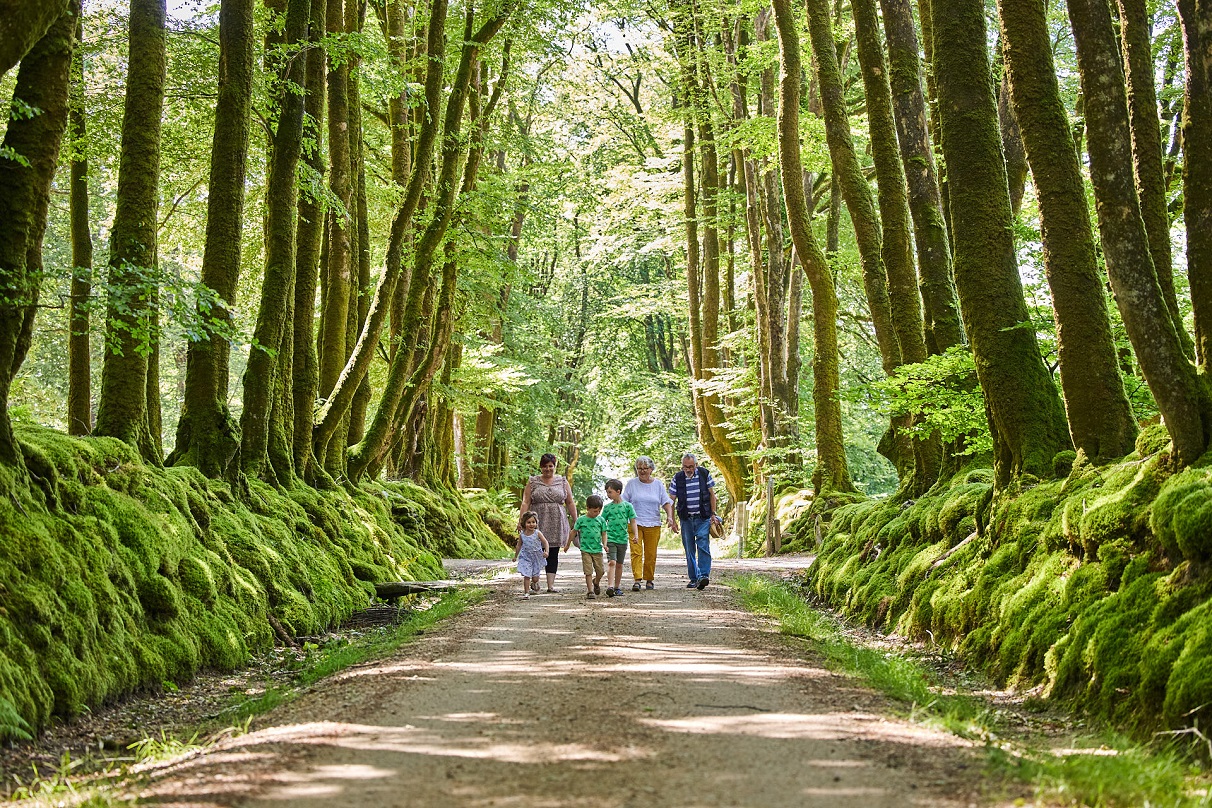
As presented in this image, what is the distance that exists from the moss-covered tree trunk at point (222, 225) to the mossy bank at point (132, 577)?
2.04ft

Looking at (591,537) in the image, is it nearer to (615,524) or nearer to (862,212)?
(615,524)

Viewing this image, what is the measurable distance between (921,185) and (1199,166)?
601cm

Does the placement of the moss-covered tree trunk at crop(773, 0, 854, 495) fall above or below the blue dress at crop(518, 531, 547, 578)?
above

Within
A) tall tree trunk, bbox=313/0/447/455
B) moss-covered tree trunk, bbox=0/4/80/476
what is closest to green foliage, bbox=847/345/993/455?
moss-covered tree trunk, bbox=0/4/80/476

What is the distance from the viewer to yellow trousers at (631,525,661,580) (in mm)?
14857

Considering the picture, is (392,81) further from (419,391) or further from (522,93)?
(522,93)

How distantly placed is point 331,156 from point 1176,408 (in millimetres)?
14622

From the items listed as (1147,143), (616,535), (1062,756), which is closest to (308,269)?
(616,535)

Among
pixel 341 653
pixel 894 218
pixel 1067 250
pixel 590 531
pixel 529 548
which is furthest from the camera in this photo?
pixel 529 548

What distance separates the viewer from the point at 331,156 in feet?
58.3

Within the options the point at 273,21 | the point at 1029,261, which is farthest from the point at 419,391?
the point at 1029,261

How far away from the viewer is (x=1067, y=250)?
8664 mm

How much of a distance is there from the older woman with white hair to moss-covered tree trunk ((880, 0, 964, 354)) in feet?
13.8

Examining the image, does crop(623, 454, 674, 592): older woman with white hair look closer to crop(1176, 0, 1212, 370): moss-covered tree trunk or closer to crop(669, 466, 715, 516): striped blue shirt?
crop(669, 466, 715, 516): striped blue shirt
